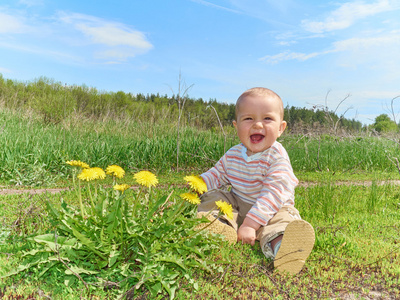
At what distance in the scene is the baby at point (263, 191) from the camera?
2480 millimetres

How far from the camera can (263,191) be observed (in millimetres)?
2969

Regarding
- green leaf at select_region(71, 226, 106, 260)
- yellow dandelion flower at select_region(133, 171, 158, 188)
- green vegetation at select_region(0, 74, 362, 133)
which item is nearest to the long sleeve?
yellow dandelion flower at select_region(133, 171, 158, 188)

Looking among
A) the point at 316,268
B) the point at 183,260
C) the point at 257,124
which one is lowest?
the point at 316,268

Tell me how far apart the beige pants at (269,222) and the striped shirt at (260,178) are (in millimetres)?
55

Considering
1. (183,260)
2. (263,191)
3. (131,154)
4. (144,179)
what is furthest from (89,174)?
(131,154)

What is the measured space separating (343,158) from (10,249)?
29.6 ft

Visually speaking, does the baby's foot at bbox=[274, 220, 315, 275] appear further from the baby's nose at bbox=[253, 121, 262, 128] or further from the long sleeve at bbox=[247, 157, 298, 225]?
the baby's nose at bbox=[253, 121, 262, 128]

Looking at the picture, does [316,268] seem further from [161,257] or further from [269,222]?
[161,257]

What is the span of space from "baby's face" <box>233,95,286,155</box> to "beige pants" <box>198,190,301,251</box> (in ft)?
2.00

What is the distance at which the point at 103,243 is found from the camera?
216cm

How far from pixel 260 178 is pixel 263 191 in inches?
8.0

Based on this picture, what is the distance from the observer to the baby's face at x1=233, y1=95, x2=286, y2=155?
2.92 meters

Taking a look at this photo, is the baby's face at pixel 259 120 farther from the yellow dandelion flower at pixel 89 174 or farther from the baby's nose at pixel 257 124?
the yellow dandelion flower at pixel 89 174

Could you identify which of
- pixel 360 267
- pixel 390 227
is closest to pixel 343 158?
pixel 390 227
